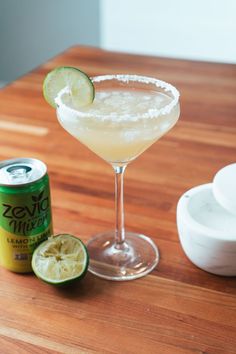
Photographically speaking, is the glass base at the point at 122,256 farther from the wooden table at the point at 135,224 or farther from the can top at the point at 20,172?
the can top at the point at 20,172

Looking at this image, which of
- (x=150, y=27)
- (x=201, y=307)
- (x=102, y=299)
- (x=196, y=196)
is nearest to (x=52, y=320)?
→ (x=102, y=299)

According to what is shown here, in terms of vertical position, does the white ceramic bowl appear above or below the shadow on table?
above

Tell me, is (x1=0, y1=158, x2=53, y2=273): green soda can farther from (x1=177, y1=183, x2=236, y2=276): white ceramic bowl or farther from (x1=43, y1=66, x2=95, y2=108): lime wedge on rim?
(x1=177, y1=183, x2=236, y2=276): white ceramic bowl

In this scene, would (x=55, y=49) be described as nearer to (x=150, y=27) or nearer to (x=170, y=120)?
(x=150, y=27)

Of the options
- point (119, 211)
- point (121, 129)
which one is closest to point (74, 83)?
point (121, 129)

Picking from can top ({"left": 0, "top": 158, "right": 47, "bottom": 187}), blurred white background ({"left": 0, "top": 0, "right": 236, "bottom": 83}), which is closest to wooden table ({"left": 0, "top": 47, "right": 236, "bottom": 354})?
can top ({"left": 0, "top": 158, "right": 47, "bottom": 187})

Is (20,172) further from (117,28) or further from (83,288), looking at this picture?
(117,28)

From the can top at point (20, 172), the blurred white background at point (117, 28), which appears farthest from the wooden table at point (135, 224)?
the blurred white background at point (117, 28)
